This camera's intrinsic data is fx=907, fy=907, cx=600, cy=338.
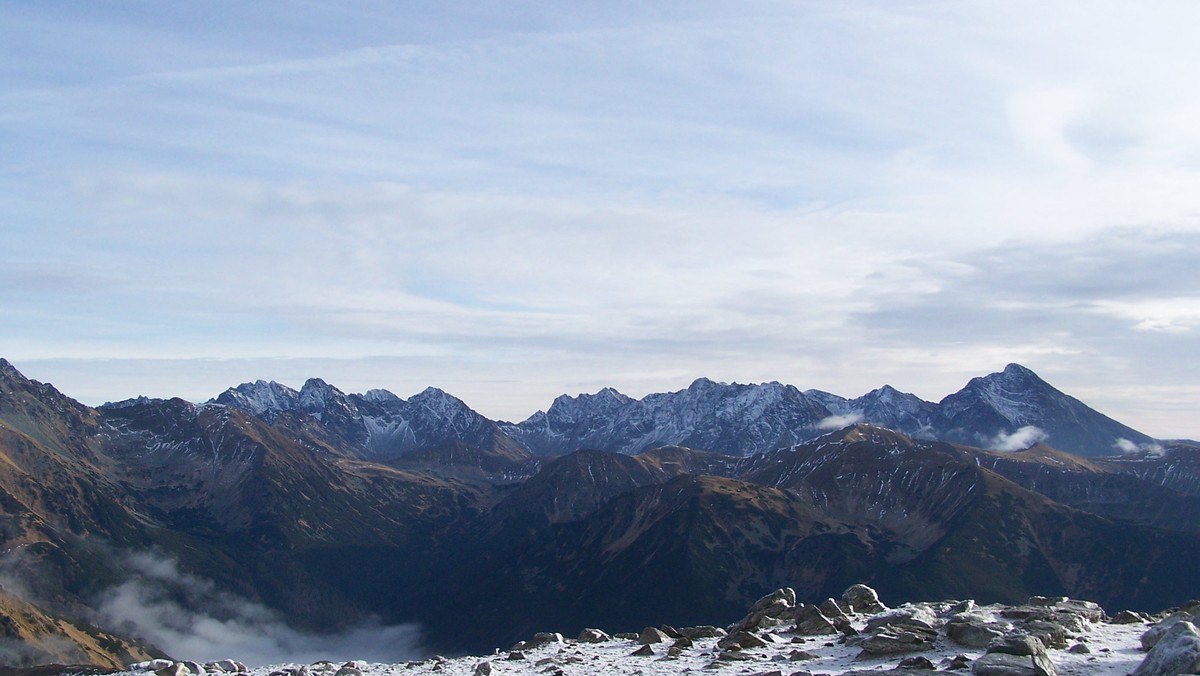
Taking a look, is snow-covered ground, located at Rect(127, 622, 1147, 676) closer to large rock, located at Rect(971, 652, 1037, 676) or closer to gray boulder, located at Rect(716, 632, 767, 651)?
gray boulder, located at Rect(716, 632, 767, 651)

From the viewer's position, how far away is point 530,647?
71.0m

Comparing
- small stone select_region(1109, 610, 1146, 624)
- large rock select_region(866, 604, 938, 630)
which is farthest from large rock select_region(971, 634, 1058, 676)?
small stone select_region(1109, 610, 1146, 624)

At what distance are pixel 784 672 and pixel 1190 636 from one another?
1938 cm

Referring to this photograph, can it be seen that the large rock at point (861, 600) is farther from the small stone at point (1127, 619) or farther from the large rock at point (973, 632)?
the large rock at point (973, 632)

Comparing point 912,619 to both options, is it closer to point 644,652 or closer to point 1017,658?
point 1017,658

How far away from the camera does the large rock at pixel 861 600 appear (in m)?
79.0

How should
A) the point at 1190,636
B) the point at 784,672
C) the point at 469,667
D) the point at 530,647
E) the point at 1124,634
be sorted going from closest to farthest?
the point at 1190,636
the point at 784,672
the point at 1124,634
the point at 469,667
the point at 530,647

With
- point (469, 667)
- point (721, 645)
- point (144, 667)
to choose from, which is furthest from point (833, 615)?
point (144, 667)

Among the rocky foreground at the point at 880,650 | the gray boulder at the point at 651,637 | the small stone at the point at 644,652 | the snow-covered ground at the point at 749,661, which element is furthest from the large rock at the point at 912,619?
the gray boulder at the point at 651,637

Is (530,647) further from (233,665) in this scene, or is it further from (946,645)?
(946,645)

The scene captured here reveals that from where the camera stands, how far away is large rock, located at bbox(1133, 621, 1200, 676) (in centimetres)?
4019

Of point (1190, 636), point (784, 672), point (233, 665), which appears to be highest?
point (1190, 636)

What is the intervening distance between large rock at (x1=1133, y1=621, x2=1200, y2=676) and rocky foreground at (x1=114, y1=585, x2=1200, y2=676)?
0.17 ft

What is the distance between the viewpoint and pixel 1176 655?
40781 millimetres
